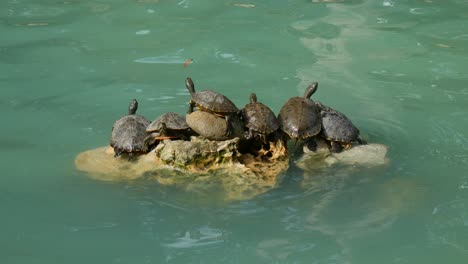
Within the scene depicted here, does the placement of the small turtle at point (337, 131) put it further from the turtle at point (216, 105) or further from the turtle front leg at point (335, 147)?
the turtle at point (216, 105)

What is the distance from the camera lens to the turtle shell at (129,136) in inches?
233

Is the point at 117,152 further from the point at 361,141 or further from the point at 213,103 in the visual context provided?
the point at 361,141

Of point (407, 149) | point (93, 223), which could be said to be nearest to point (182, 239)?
point (93, 223)

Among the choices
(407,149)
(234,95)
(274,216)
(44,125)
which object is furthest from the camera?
(234,95)

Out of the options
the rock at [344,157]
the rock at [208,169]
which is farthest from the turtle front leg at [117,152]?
the rock at [344,157]

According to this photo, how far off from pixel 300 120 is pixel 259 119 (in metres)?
0.42

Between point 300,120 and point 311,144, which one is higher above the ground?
point 300,120

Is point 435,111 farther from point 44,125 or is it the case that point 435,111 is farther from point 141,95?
point 44,125

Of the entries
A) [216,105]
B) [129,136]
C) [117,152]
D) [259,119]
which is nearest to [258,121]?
[259,119]

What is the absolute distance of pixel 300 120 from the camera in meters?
5.96

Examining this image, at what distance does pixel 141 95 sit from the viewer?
8.12 metres

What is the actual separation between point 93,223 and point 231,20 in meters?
6.51

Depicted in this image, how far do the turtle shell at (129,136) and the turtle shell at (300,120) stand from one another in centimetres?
132

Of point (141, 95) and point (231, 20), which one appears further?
point (231, 20)
